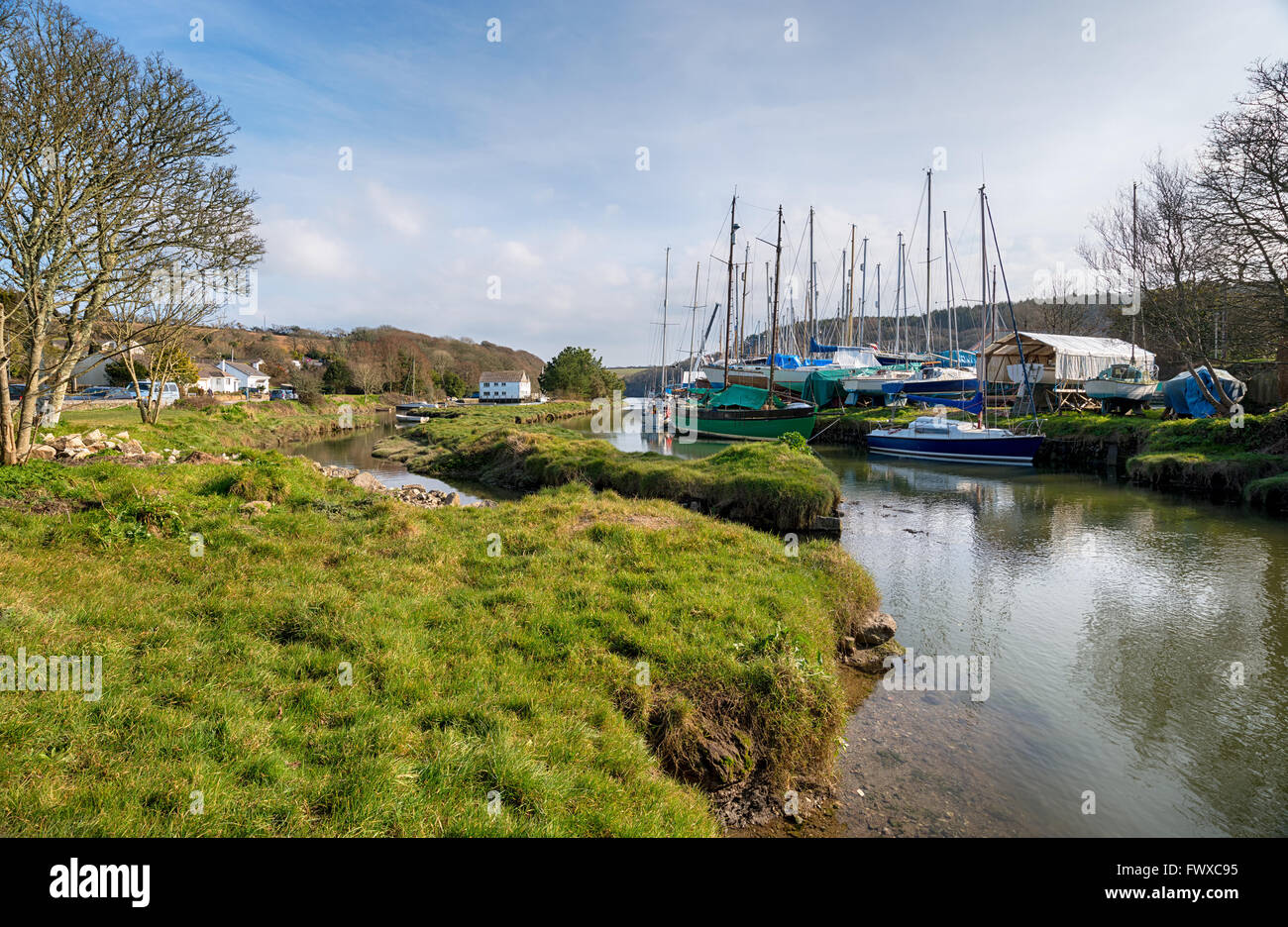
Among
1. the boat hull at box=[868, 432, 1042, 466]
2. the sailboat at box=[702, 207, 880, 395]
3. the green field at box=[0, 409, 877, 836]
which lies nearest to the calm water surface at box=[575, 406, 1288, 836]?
the green field at box=[0, 409, 877, 836]

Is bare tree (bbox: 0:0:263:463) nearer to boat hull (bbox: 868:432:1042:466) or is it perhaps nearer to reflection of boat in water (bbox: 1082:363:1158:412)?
boat hull (bbox: 868:432:1042:466)

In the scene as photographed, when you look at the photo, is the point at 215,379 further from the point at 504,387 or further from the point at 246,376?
the point at 504,387

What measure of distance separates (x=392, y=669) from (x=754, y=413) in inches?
1522

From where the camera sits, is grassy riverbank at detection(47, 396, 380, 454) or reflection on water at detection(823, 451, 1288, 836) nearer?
reflection on water at detection(823, 451, 1288, 836)

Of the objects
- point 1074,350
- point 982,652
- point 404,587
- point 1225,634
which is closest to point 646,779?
point 404,587

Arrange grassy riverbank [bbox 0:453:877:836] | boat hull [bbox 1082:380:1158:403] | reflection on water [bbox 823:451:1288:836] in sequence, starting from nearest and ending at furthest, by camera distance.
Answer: grassy riverbank [bbox 0:453:877:836] → reflection on water [bbox 823:451:1288:836] → boat hull [bbox 1082:380:1158:403]

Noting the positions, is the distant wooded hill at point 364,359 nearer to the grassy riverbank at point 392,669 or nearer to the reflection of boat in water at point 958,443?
the grassy riverbank at point 392,669

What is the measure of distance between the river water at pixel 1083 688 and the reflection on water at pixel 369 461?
1577 cm

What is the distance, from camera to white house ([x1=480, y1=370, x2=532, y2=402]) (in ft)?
343

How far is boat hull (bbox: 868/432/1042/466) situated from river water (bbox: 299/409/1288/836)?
40.7 ft

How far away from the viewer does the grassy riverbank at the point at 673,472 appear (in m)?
17.1

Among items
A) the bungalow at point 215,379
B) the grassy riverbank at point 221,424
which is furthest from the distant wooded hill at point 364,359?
the grassy riverbank at point 221,424
